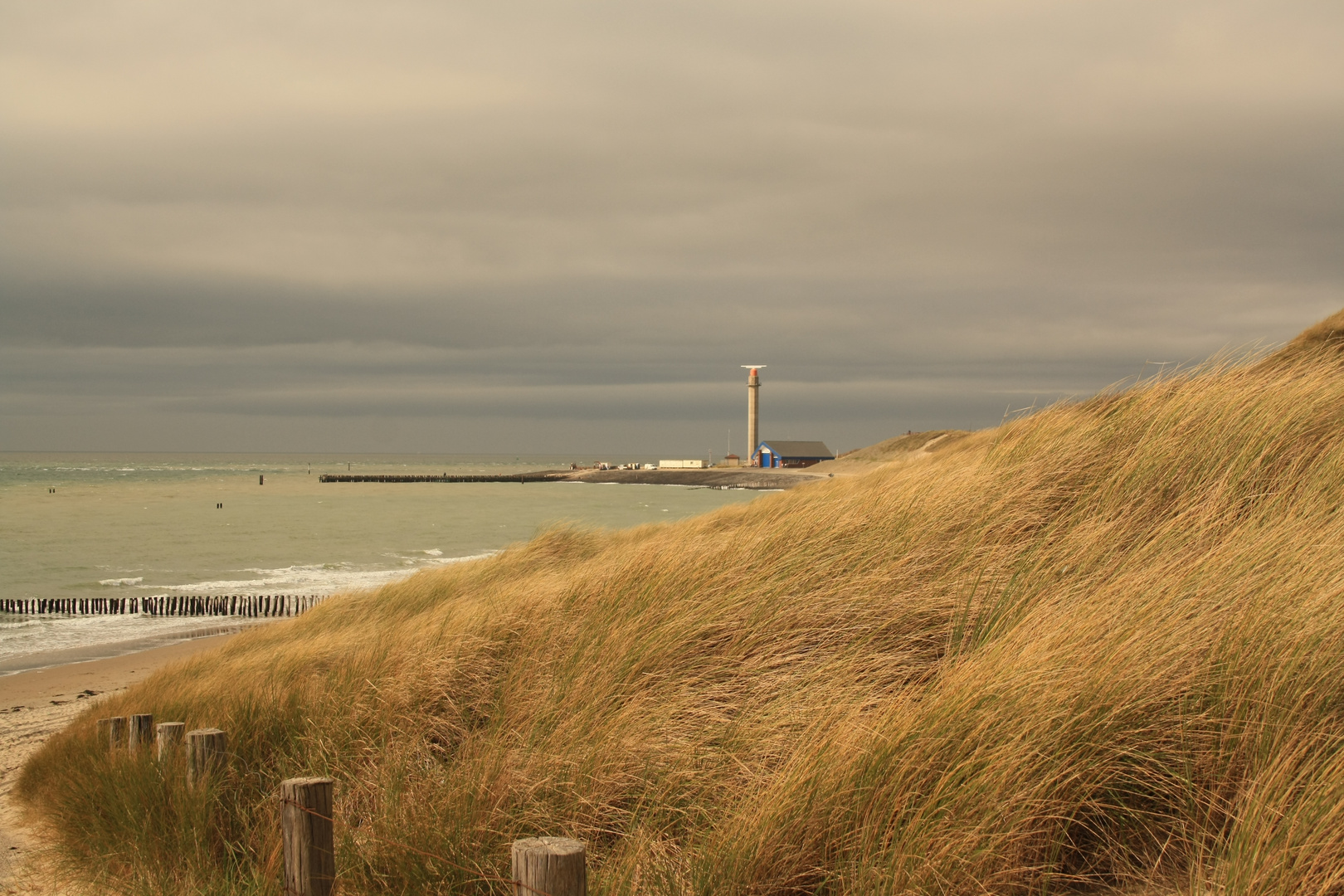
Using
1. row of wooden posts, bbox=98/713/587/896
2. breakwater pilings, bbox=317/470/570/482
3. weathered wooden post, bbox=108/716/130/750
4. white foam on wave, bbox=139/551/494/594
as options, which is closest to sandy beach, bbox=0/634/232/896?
weathered wooden post, bbox=108/716/130/750

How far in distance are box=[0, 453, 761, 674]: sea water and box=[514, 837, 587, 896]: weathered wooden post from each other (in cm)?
1337

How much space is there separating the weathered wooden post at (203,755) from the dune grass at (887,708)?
0.13 metres

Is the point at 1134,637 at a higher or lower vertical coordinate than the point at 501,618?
higher

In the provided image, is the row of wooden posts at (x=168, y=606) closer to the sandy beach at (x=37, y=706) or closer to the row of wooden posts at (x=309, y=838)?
the sandy beach at (x=37, y=706)

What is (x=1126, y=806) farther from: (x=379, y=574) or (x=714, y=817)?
(x=379, y=574)

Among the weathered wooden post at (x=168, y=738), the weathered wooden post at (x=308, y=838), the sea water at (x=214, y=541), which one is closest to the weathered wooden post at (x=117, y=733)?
the weathered wooden post at (x=168, y=738)

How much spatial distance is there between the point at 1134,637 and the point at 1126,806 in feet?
2.53

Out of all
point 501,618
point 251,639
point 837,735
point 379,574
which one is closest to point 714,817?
point 837,735

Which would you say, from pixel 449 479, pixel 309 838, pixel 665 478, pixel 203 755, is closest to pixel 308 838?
pixel 309 838

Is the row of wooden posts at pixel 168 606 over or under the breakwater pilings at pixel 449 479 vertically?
under

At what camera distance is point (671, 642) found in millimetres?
5402

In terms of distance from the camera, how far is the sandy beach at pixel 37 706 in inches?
271

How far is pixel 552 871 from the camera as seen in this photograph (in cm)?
266

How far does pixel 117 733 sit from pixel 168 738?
1614 millimetres
